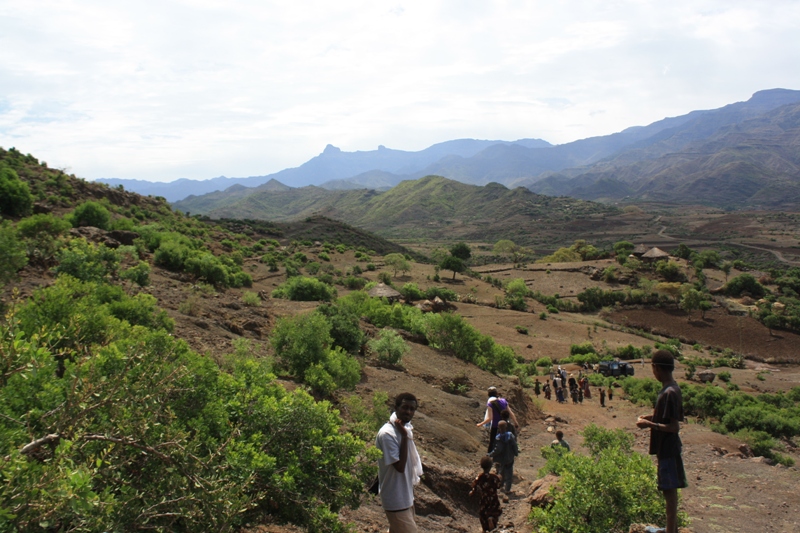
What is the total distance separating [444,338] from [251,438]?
13074 mm

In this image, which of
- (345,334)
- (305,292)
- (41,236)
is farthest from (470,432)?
(305,292)

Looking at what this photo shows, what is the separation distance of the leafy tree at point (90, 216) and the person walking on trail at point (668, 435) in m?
24.4

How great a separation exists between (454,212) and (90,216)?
144 metres

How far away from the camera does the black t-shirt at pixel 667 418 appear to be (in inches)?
157

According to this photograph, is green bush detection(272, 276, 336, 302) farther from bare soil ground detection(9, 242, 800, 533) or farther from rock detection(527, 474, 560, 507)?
rock detection(527, 474, 560, 507)

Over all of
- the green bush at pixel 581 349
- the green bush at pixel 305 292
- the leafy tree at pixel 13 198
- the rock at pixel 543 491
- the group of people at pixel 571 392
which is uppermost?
the leafy tree at pixel 13 198

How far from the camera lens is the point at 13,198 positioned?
1945 centimetres

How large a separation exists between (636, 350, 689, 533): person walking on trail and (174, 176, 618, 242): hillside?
10759cm

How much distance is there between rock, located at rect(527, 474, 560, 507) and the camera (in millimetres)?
5691

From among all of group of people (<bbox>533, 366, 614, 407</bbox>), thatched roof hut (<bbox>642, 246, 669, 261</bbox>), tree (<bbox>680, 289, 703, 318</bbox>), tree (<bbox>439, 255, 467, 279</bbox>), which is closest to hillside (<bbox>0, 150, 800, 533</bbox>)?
group of people (<bbox>533, 366, 614, 407</bbox>)

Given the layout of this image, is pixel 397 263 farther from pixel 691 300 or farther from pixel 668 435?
pixel 668 435

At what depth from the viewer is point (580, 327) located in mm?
34031

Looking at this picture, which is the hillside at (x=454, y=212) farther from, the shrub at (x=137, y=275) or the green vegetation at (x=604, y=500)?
the green vegetation at (x=604, y=500)

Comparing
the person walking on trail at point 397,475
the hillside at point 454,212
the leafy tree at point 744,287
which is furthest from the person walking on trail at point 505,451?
the hillside at point 454,212
